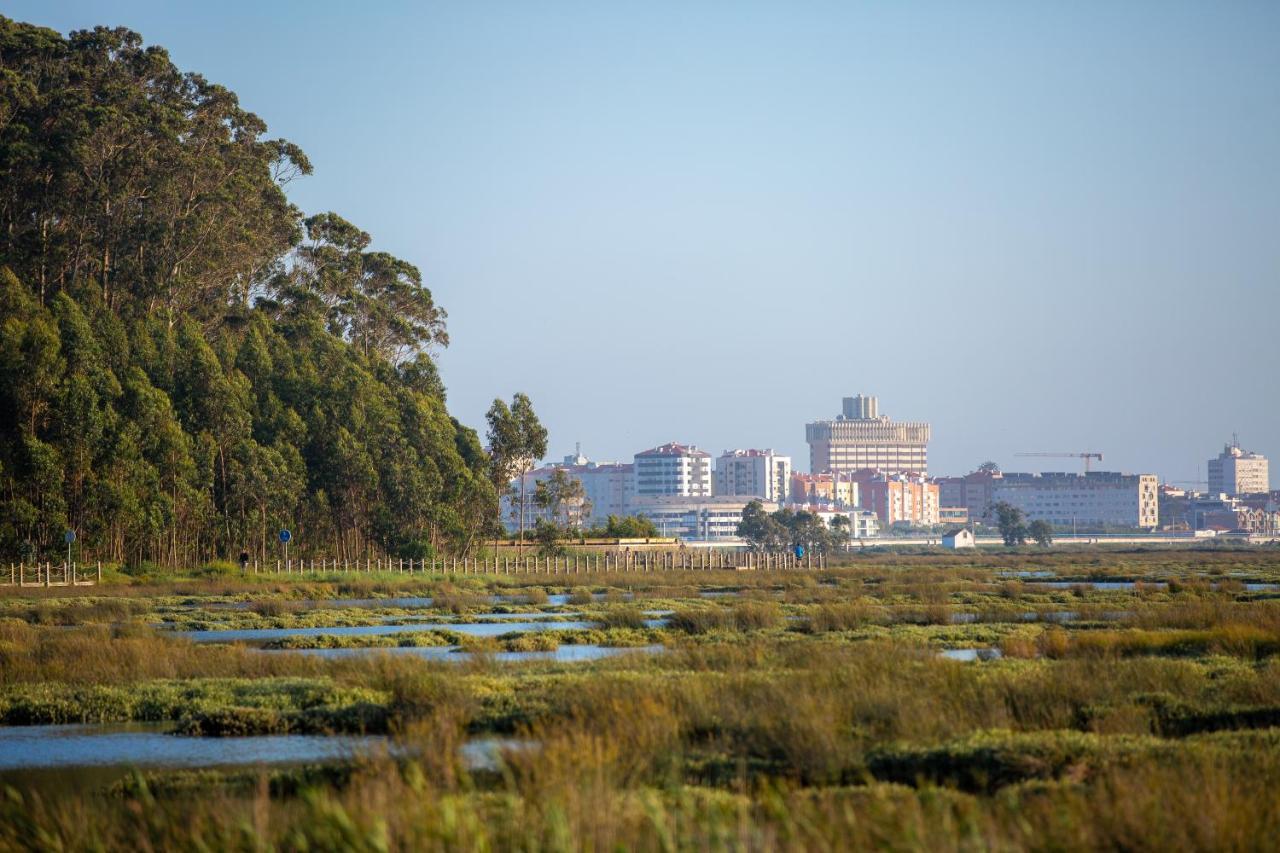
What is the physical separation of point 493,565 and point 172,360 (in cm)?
2452

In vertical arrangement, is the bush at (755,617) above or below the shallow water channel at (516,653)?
above

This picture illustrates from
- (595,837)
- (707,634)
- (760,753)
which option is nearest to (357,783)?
(595,837)

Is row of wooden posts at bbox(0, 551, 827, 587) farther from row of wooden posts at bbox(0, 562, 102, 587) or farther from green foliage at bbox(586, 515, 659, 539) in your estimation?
green foliage at bbox(586, 515, 659, 539)

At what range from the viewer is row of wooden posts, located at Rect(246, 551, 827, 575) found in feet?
238

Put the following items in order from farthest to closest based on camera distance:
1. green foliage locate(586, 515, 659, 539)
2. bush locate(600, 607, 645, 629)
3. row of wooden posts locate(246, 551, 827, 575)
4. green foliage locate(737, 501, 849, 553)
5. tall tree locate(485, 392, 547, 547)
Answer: green foliage locate(737, 501, 849, 553) < green foliage locate(586, 515, 659, 539) < tall tree locate(485, 392, 547, 547) < row of wooden posts locate(246, 551, 827, 575) < bush locate(600, 607, 645, 629)

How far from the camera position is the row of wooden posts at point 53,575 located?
54375 millimetres

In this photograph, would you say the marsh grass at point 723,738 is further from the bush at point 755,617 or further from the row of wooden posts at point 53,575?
the row of wooden posts at point 53,575

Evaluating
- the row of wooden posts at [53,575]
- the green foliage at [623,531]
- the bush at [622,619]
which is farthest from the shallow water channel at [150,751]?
the green foliage at [623,531]

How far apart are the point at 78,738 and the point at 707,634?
1541 cm

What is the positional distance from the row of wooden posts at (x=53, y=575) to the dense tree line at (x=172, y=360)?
31.5 inches

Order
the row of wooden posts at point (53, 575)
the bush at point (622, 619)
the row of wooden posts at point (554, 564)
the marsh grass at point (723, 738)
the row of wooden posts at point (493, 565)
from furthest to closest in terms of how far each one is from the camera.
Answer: the row of wooden posts at point (554, 564)
the row of wooden posts at point (493, 565)
the row of wooden posts at point (53, 575)
the bush at point (622, 619)
the marsh grass at point (723, 738)

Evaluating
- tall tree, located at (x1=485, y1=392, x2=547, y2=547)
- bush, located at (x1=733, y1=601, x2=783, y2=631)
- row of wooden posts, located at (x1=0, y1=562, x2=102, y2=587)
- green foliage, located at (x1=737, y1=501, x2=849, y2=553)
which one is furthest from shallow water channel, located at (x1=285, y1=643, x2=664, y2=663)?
green foliage, located at (x1=737, y1=501, x2=849, y2=553)

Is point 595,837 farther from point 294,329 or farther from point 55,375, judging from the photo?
point 294,329

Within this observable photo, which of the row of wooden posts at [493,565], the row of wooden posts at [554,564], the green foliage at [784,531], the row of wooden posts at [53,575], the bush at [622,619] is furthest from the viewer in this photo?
the green foliage at [784,531]
